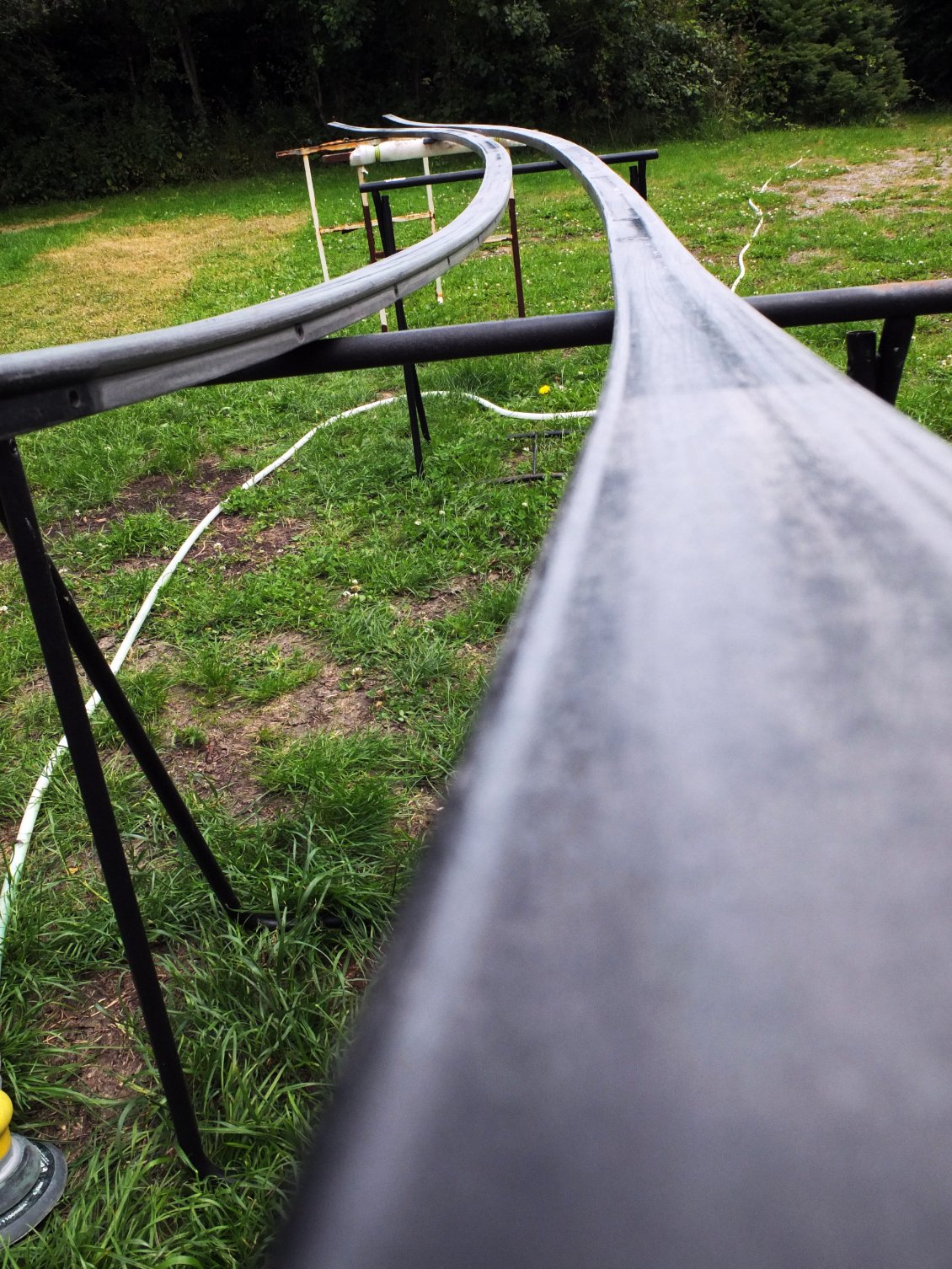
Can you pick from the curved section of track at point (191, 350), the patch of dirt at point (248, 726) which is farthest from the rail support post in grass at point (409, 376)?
the curved section of track at point (191, 350)

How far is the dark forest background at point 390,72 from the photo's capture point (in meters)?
13.0

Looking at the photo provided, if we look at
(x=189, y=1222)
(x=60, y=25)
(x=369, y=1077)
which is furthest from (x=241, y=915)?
(x=60, y=25)

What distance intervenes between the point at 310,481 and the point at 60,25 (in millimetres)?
16700

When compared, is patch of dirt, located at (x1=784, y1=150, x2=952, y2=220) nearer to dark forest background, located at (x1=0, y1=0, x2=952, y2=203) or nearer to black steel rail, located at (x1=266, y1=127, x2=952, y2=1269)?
dark forest background, located at (x1=0, y1=0, x2=952, y2=203)

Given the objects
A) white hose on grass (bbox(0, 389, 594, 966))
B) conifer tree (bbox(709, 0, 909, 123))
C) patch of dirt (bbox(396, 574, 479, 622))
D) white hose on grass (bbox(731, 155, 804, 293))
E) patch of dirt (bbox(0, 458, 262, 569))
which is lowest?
patch of dirt (bbox(396, 574, 479, 622))

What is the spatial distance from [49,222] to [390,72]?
7100 mm

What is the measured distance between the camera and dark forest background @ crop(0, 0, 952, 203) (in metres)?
13.0

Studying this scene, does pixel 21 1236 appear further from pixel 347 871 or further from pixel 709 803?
pixel 709 803

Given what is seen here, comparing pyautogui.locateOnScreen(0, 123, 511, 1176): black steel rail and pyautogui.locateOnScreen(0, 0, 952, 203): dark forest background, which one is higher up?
pyautogui.locateOnScreen(0, 0, 952, 203): dark forest background

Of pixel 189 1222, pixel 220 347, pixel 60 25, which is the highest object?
pixel 60 25

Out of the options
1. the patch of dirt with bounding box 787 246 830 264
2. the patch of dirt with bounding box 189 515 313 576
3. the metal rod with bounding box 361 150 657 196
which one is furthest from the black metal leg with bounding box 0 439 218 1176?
the patch of dirt with bounding box 787 246 830 264

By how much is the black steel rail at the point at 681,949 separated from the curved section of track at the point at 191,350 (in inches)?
21.7

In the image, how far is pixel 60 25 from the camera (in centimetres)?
1484

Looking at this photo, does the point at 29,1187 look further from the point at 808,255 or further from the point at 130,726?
the point at 808,255
